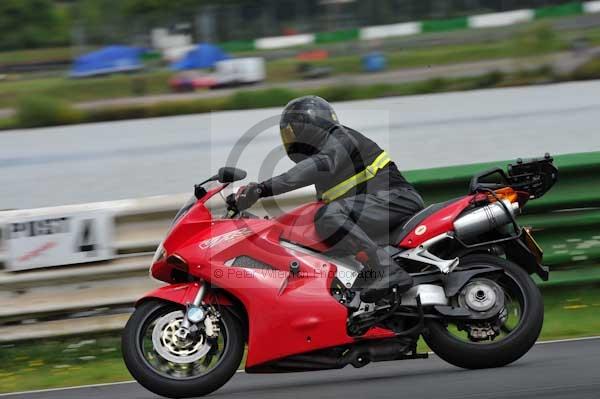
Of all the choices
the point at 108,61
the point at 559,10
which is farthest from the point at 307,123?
the point at 108,61

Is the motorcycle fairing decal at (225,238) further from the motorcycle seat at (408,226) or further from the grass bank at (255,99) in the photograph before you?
the grass bank at (255,99)

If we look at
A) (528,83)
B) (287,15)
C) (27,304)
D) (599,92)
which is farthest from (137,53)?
(27,304)

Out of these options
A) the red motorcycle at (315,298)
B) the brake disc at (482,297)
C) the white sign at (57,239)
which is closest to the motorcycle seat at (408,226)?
the red motorcycle at (315,298)

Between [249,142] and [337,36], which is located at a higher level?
[249,142]

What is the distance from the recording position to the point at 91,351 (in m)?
6.79

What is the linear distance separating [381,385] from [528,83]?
32.4ft

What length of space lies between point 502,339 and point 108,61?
63.2ft

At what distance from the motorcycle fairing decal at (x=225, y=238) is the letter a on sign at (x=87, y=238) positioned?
6.54 ft

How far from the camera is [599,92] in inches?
448

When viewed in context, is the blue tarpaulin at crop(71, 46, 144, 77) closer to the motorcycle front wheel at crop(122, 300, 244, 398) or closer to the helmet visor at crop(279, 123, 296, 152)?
the helmet visor at crop(279, 123, 296, 152)

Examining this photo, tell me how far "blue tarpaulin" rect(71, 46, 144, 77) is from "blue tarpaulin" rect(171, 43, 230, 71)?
1710 mm

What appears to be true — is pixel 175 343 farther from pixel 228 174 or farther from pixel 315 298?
pixel 228 174

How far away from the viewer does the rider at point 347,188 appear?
516 centimetres

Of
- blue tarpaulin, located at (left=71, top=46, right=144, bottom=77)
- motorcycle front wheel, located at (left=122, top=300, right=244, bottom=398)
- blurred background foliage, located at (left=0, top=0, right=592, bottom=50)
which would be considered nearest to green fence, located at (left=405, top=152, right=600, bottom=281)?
motorcycle front wheel, located at (left=122, top=300, right=244, bottom=398)
